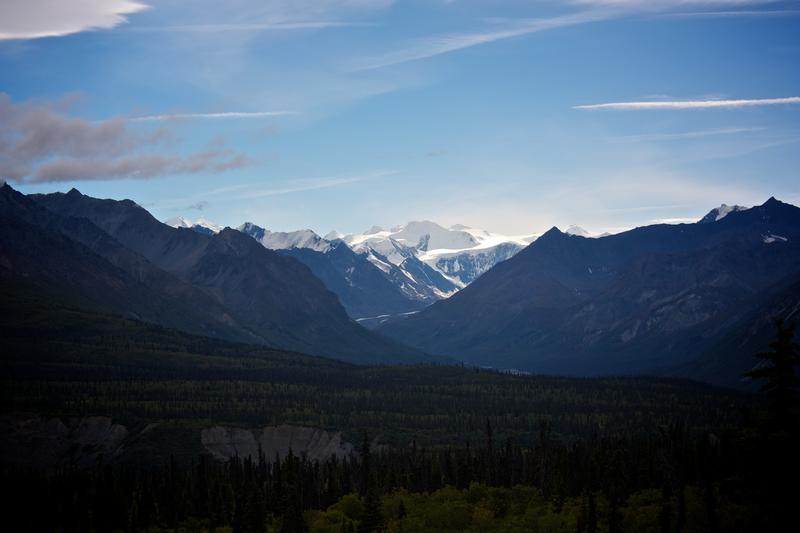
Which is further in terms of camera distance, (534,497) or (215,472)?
(215,472)

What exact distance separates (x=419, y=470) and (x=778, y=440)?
393ft

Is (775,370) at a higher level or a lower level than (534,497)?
higher

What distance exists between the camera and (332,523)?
13675 centimetres

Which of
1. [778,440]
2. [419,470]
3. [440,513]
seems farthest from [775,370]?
[419,470]

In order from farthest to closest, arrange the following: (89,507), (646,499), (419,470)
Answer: (419,470) → (89,507) → (646,499)

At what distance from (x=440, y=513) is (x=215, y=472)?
76271 millimetres

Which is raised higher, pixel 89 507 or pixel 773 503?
pixel 773 503

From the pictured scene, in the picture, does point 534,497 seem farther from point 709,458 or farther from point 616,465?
point 709,458

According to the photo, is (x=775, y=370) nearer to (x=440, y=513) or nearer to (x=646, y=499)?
(x=646, y=499)

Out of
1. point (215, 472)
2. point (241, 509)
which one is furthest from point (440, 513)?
point (215, 472)

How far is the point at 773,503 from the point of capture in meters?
66.9

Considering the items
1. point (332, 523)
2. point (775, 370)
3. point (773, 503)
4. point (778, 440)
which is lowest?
point (332, 523)

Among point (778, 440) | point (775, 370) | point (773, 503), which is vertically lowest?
point (773, 503)

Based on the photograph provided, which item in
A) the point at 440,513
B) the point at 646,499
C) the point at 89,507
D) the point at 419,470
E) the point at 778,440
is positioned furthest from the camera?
the point at 419,470
